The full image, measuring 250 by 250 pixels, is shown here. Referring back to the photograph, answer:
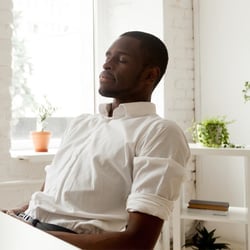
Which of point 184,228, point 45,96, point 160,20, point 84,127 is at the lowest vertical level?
point 184,228

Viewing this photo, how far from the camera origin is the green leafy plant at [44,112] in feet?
8.79

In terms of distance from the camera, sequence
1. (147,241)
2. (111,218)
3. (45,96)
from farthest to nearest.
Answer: (45,96) → (111,218) → (147,241)

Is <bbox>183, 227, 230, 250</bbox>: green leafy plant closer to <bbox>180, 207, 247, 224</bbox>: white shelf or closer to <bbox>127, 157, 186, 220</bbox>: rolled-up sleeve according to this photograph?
<bbox>180, 207, 247, 224</bbox>: white shelf

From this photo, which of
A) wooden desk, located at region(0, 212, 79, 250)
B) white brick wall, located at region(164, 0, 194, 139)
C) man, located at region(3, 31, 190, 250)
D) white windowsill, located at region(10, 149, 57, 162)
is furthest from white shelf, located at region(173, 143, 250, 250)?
wooden desk, located at region(0, 212, 79, 250)

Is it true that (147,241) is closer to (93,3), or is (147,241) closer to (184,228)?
(184,228)

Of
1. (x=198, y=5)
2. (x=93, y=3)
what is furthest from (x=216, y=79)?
(x=93, y=3)

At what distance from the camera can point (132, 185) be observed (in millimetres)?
1306

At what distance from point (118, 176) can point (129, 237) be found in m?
0.22

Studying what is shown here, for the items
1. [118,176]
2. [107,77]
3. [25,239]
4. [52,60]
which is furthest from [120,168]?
[52,60]

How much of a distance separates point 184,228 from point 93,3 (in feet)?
5.37

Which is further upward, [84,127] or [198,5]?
[198,5]

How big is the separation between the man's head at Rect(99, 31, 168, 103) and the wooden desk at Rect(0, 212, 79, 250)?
0.70 meters

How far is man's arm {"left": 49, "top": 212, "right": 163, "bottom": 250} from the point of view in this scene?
119cm

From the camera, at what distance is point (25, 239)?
0.78 m
